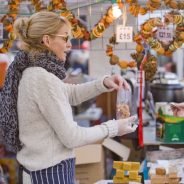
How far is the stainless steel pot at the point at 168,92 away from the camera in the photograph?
2971 millimetres

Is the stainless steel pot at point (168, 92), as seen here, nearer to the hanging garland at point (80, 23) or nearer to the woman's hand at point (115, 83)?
the hanging garland at point (80, 23)

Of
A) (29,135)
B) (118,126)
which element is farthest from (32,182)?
(118,126)

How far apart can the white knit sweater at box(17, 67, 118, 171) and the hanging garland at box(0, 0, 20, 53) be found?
0.77m

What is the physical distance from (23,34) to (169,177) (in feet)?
3.29

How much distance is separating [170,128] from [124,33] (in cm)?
66

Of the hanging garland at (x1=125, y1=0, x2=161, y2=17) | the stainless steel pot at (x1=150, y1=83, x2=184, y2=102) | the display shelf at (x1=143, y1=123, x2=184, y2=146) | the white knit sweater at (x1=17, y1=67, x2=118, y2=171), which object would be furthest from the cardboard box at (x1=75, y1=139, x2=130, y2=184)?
the white knit sweater at (x1=17, y1=67, x2=118, y2=171)

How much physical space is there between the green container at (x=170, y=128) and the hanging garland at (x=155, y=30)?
45 cm

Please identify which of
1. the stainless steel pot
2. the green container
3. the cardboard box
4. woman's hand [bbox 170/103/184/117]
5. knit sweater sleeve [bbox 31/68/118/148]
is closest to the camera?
knit sweater sleeve [bbox 31/68/118/148]

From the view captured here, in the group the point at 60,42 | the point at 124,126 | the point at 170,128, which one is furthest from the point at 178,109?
the point at 60,42

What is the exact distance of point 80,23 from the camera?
2.39 m

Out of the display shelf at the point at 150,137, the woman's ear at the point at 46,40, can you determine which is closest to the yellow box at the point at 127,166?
the display shelf at the point at 150,137

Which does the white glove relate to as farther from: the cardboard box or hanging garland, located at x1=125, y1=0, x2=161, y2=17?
the cardboard box

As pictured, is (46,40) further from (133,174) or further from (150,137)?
(150,137)

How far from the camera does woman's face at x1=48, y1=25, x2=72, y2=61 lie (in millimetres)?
1693
